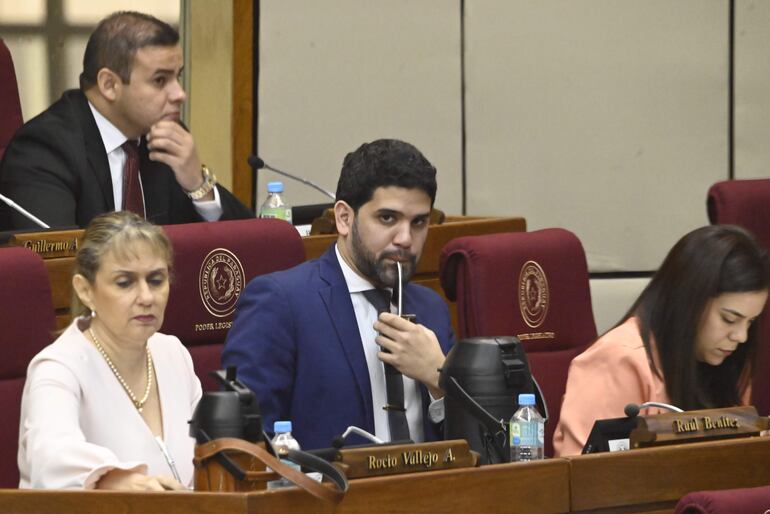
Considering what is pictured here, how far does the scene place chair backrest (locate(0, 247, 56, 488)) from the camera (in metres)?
2.63

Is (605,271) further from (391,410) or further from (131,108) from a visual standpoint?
(391,410)

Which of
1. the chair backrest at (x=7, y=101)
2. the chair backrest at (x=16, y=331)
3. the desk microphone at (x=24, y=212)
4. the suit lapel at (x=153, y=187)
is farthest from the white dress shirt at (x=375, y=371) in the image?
the chair backrest at (x=7, y=101)

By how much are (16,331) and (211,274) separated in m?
0.42

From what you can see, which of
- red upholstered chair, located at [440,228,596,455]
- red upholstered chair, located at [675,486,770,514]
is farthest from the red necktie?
red upholstered chair, located at [675,486,770,514]

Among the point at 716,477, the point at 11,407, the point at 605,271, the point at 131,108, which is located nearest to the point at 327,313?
the point at 11,407

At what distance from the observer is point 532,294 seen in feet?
10.4

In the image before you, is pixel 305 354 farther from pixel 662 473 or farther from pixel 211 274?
pixel 662 473

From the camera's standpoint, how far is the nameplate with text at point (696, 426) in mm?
2346

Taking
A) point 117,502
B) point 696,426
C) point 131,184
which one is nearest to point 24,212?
point 131,184

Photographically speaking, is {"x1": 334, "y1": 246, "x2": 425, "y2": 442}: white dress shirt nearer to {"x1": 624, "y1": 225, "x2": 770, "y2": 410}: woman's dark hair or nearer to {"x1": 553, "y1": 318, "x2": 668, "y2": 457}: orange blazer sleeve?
{"x1": 553, "y1": 318, "x2": 668, "y2": 457}: orange blazer sleeve

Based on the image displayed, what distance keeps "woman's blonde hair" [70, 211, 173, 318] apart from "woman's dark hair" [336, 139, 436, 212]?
380 millimetres

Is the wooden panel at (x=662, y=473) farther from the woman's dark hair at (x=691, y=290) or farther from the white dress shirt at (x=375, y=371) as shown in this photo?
the white dress shirt at (x=375, y=371)

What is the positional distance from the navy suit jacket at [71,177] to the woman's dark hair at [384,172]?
0.77 meters

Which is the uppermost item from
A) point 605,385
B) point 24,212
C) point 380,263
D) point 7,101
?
point 7,101
